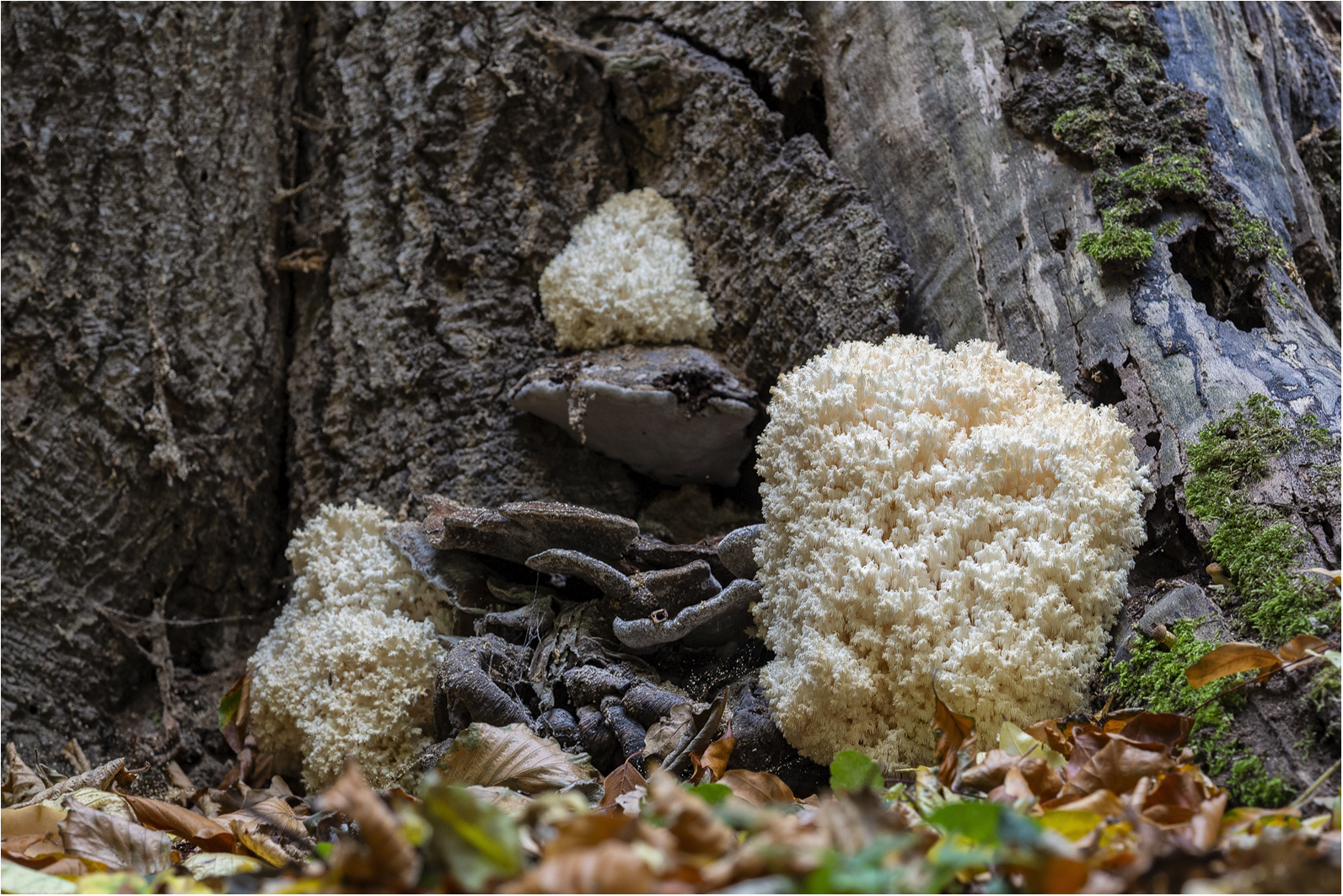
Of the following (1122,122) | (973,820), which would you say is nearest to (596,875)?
(973,820)

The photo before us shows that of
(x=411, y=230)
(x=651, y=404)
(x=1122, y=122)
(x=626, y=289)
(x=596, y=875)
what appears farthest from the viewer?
(x=411, y=230)

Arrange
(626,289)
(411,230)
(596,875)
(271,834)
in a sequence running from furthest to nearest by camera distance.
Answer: (411,230) → (626,289) → (271,834) → (596,875)

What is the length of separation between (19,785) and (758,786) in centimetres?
205

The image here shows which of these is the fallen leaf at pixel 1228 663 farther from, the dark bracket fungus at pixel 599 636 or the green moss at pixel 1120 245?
the green moss at pixel 1120 245

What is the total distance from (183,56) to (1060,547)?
369 centimetres

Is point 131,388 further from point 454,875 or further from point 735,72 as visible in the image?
point 454,875

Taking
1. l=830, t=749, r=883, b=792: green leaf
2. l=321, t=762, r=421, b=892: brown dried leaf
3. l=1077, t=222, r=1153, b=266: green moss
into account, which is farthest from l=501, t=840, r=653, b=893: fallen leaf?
l=1077, t=222, r=1153, b=266: green moss

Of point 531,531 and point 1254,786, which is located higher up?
point 531,531

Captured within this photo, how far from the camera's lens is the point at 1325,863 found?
3.34 feet

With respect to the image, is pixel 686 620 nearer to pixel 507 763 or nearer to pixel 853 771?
pixel 507 763

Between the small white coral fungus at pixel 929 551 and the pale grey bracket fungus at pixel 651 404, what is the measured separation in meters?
0.64

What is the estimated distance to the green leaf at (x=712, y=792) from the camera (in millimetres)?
1470

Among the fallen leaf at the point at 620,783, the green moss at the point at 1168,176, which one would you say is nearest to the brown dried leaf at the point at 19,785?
the fallen leaf at the point at 620,783

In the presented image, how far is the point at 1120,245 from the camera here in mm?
2516
